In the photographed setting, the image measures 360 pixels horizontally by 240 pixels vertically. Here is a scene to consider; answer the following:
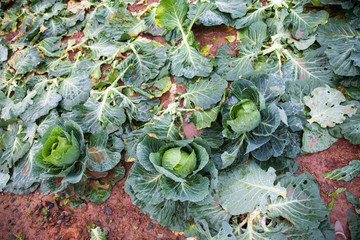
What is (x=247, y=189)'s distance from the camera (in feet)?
8.85

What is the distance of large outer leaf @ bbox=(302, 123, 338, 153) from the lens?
2.84 m

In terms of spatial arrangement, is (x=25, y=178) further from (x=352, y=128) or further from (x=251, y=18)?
(x=352, y=128)

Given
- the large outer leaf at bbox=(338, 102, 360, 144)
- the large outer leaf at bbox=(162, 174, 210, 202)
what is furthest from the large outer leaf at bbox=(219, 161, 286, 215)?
the large outer leaf at bbox=(338, 102, 360, 144)

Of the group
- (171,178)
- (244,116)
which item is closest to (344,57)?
(244,116)

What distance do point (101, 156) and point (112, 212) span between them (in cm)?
71

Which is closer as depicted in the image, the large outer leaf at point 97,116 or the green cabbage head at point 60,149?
the green cabbage head at point 60,149

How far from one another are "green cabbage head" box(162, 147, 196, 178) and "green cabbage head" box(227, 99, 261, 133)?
1.85ft

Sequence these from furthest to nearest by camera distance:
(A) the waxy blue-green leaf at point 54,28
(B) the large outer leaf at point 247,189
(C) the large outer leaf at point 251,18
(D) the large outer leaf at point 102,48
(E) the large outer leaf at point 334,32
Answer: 1. (A) the waxy blue-green leaf at point 54,28
2. (D) the large outer leaf at point 102,48
3. (C) the large outer leaf at point 251,18
4. (E) the large outer leaf at point 334,32
5. (B) the large outer leaf at point 247,189

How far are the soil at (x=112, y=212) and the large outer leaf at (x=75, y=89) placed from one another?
3.91 feet

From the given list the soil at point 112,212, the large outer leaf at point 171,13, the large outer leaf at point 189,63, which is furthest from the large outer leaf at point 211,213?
the large outer leaf at point 171,13

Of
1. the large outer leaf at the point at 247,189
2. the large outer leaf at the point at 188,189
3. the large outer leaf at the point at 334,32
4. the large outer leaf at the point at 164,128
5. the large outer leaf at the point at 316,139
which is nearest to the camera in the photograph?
the large outer leaf at the point at 188,189

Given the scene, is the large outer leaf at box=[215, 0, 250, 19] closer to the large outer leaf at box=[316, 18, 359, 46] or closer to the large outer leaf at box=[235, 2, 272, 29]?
the large outer leaf at box=[235, 2, 272, 29]

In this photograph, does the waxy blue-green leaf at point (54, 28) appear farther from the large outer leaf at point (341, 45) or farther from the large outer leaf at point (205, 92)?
the large outer leaf at point (341, 45)

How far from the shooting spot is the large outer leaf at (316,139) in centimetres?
284
